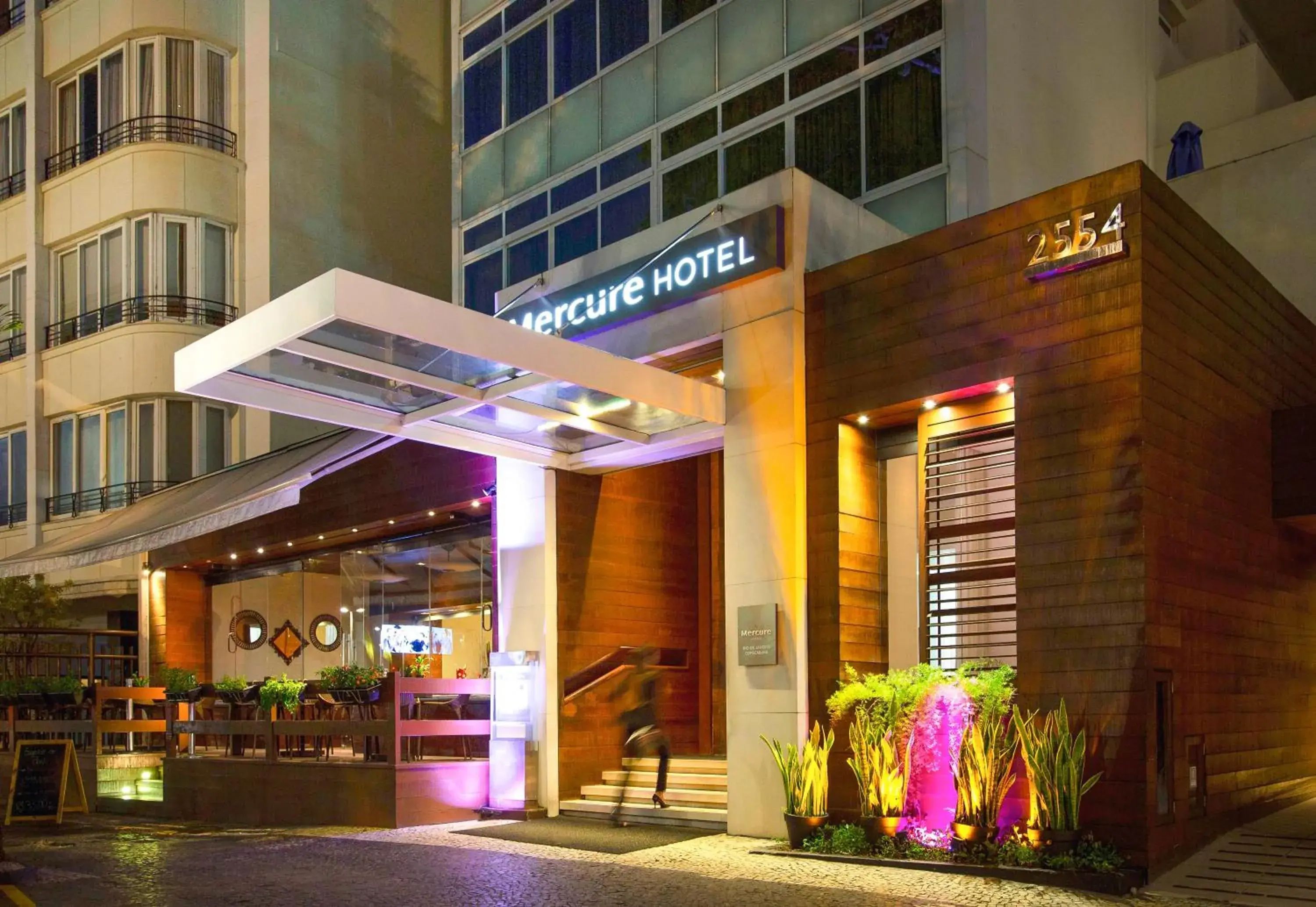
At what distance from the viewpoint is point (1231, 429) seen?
467 inches

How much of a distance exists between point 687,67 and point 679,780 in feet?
32.8

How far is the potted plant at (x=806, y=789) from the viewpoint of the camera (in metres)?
11.5

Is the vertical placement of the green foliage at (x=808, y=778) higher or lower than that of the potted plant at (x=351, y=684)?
lower

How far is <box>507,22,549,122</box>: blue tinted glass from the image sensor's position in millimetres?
20625

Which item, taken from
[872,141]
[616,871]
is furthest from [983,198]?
[616,871]

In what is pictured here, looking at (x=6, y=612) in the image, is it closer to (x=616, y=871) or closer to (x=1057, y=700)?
(x=616, y=871)

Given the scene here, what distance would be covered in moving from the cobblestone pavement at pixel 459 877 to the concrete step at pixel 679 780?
1.34 m

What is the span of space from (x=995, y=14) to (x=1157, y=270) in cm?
628

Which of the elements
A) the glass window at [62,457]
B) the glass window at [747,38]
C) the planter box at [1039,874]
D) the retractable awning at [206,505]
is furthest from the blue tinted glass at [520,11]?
the planter box at [1039,874]

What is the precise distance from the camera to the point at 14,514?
1048 inches

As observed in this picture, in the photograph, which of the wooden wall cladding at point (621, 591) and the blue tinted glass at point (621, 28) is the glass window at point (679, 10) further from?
the wooden wall cladding at point (621, 591)

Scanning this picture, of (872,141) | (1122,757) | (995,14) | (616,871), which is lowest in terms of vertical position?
(616,871)

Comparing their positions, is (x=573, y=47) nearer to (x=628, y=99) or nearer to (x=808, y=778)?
(x=628, y=99)

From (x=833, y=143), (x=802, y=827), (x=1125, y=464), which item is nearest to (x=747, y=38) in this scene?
(x=833, y=143)
